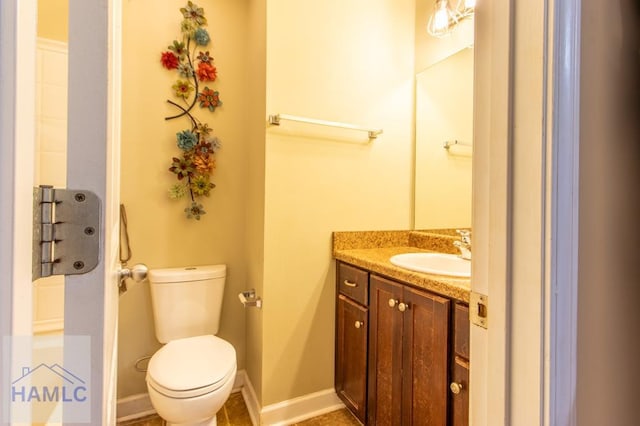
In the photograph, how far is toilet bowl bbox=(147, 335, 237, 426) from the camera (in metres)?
1.29

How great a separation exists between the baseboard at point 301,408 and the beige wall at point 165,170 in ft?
1.58

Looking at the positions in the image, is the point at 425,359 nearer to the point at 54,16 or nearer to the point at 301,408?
the point at 301,408

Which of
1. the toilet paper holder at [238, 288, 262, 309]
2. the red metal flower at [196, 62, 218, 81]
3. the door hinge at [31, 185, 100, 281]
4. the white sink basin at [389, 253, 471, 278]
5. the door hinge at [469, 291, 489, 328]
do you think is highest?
the red metal flower at [196, 62, 218, 81]

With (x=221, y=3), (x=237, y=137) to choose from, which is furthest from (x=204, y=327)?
(x=221, y=3)

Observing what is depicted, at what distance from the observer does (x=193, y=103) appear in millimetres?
1907

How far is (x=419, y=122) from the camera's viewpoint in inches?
81.1

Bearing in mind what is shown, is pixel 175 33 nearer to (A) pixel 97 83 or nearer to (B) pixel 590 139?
(A) pixel 97 83

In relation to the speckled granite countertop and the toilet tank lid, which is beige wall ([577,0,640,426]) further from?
the toilet tank lid

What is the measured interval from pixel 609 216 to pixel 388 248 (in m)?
1.39

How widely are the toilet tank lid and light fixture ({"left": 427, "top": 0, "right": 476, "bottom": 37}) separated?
188 cm

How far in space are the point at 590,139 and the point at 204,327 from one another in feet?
6.09

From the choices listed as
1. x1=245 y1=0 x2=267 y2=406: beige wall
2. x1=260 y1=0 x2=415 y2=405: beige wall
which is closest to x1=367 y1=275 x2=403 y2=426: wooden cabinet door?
x1=260 y1=0 x2=415 y2=405: beige wall

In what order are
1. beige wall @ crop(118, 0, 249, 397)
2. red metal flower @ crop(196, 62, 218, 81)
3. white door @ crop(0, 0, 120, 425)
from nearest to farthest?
white door @ crop(0, 0, 120, 425) → beige wall @ crop(118, 0, 249, 397) → red metal flower @ crop(196, 62, 218, 81)

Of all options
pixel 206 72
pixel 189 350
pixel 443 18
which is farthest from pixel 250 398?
pixel 443 18
